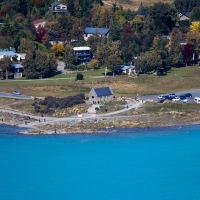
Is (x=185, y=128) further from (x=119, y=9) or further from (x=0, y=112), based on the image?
(x=119, y=9)

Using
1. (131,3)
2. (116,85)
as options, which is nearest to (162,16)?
(131,3)

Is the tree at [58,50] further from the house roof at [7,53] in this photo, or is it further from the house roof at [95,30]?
the house roof at [95,30]

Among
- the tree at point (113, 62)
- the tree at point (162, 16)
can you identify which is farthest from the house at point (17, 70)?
the tree at point (162, 16)

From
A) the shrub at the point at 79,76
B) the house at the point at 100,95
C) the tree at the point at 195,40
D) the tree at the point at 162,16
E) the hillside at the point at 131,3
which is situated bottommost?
the house at the point at 100,95

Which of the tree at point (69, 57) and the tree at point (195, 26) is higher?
the tree at point (195, 26)

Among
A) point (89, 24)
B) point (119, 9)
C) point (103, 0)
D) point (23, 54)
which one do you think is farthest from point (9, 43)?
point (103, 0)

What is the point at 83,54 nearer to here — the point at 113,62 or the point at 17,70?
the point at 113,62
